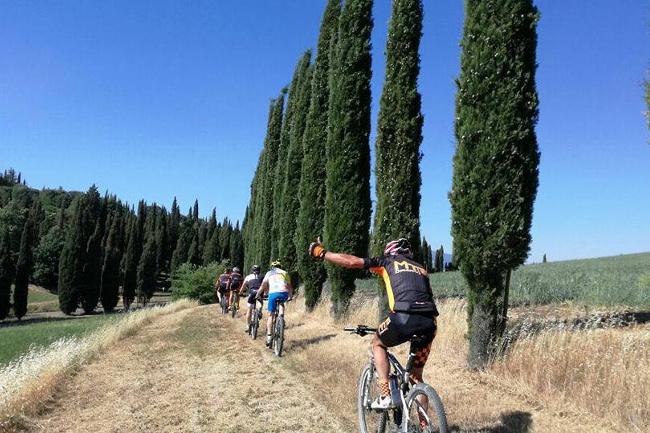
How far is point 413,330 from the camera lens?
15.1 feet

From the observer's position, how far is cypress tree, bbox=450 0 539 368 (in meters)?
7.69

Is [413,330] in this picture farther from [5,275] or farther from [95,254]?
[95,254]

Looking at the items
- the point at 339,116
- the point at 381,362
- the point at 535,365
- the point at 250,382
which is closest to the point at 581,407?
the point at 535,365

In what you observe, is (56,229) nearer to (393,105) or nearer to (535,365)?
(393,105)

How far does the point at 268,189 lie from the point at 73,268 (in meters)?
33.3

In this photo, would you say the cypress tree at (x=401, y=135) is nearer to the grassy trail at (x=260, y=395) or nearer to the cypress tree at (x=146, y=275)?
the grassy trail at (x=260, y=395)

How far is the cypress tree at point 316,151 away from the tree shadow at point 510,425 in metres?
14.4

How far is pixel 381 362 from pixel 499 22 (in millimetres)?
6156

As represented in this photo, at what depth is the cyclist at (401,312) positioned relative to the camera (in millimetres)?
4621

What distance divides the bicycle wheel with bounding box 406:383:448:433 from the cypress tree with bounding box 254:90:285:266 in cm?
2731

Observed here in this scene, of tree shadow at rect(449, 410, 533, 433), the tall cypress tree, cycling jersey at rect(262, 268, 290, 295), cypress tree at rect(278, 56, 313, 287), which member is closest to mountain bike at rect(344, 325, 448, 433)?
tree shadow at rect(449, 410, 533, 433)

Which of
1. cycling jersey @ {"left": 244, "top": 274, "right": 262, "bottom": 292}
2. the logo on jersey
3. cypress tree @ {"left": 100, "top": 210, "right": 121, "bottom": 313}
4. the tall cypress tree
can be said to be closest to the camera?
the logo on jersey

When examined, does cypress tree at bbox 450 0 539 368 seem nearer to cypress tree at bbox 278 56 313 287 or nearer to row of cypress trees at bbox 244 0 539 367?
row of cypress trees at bbox 244 0 539 367

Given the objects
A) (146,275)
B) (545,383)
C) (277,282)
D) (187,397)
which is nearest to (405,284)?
(545,383)
